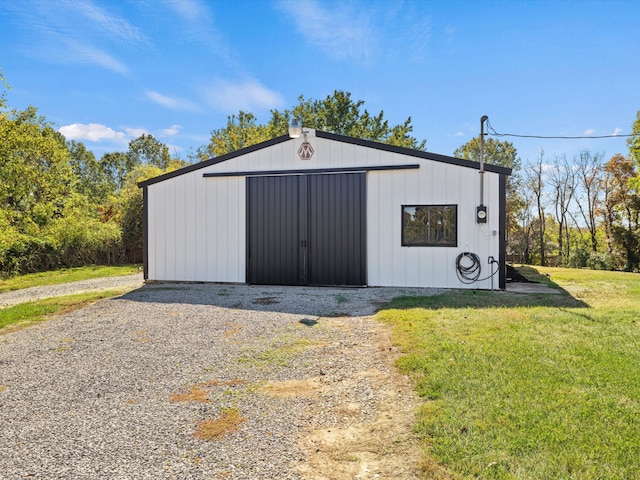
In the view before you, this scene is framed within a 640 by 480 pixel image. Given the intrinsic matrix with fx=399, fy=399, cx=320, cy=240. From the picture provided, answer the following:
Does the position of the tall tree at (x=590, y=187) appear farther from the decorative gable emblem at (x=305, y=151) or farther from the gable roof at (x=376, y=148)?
the decorative gable emblem at (x=305, y=151)

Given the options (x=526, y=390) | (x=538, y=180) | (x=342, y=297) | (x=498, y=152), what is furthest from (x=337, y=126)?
(x=526, y=390)

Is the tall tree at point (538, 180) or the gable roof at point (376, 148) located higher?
the tall tree at point (538, 180)

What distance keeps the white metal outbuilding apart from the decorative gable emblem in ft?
0.08

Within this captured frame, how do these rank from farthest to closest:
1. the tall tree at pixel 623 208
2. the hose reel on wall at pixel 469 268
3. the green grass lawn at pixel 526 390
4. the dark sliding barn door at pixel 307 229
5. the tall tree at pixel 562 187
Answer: the tall tree at pixel 562 187
the tall tree at pixel 623 208
the dark sliding barn door at pixel 307 229
the hose reel on wall at pixel 469 268
the green grass lawn at pixel 526 390

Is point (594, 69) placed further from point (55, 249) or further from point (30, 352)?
point (55, 249)

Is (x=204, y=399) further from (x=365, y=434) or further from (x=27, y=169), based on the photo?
(x=27, y=169)

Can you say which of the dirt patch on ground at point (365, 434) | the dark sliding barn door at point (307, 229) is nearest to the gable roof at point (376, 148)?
the dark sliding barn door at point (307, 229)

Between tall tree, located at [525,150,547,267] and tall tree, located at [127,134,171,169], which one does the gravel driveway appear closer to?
tall tree, located at [525,150,547,267]

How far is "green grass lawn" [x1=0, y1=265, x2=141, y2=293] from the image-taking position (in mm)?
11133

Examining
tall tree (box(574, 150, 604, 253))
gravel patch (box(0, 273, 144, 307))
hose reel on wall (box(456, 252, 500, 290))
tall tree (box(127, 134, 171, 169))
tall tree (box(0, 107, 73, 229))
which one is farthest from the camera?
tall tree (box(127, 134, 171, 169))

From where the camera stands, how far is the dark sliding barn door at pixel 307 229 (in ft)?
29.6

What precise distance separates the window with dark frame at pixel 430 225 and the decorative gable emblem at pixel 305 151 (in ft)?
8.17

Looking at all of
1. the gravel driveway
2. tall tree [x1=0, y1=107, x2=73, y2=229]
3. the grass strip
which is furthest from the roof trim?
tall tree [x1=0, y1=107, x2=73, y2=229]

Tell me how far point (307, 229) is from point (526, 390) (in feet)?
22.0
